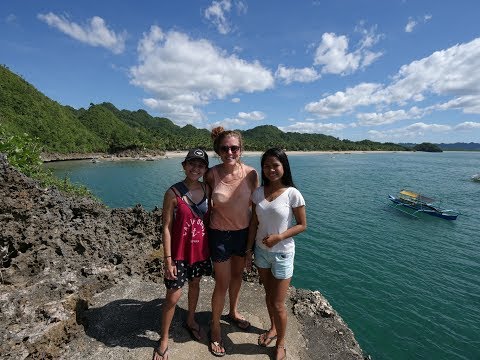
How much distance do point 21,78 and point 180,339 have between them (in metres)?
121

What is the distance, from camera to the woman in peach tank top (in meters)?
4.12

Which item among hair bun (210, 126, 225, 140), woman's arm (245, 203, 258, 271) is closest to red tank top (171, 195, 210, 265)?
woman's arm (245, 203, 258, 271)

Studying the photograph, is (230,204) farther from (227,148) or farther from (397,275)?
(397,275)

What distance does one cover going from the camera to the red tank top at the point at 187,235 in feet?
13.3

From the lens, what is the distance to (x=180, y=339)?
15.4ft

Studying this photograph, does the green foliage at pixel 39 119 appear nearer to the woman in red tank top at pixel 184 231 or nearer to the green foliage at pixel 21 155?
the green foliage at pixel 21 155

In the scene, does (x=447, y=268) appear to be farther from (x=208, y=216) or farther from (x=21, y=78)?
(x=21, y=78)

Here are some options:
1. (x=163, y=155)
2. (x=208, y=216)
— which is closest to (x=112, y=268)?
(x=208, y=216)

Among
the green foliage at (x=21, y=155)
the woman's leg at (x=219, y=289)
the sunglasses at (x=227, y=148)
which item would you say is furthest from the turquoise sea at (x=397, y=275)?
the green foliage at (x=21, y=155)

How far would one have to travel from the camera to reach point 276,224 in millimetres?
4043

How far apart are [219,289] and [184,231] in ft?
3.48

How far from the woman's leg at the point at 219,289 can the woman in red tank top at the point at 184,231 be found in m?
0.26

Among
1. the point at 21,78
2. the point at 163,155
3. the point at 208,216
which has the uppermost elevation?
the point at 21,78

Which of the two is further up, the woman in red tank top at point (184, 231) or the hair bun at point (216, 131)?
the hair bun at point (216, 131)
